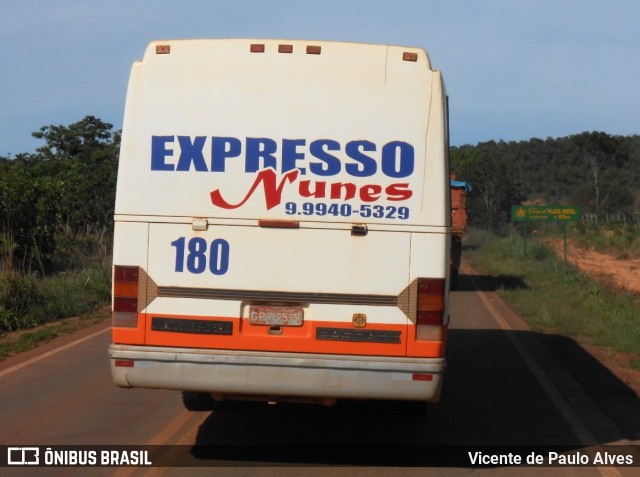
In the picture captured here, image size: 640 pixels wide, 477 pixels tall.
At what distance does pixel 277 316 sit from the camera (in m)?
6.45

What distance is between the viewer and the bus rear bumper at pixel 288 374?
20.7ft

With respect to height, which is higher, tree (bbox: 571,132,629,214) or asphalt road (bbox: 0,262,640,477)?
tree (bbox: 571,132,629,214)

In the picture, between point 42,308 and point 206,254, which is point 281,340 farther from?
point 42,308

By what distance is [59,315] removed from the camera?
15.5 metres

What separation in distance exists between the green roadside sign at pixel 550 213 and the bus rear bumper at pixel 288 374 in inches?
1065

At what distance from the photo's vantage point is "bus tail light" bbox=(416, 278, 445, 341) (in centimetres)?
638

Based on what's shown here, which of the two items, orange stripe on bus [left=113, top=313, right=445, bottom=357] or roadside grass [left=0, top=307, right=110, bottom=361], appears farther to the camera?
roadside grass [left=0, top=307, right=110, bottom=361]

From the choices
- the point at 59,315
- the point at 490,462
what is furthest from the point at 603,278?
the point at 490,462

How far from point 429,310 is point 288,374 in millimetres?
1140

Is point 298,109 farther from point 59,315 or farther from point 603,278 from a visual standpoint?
point 603,278

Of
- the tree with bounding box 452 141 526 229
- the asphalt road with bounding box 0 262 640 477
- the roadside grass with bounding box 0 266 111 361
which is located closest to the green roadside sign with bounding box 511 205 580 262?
the roadside grass with bounding box 0 266 111 361

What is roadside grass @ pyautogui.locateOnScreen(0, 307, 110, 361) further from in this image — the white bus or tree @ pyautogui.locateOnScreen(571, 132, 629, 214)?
tree @ pyautogui.locateOnScreen(571, 132, 629, 214)

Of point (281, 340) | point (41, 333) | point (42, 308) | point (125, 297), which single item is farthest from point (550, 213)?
point (125, 297)

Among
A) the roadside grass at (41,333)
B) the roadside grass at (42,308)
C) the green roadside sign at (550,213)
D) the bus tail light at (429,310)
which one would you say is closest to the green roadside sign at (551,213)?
the green roadside sign at (550,213)
